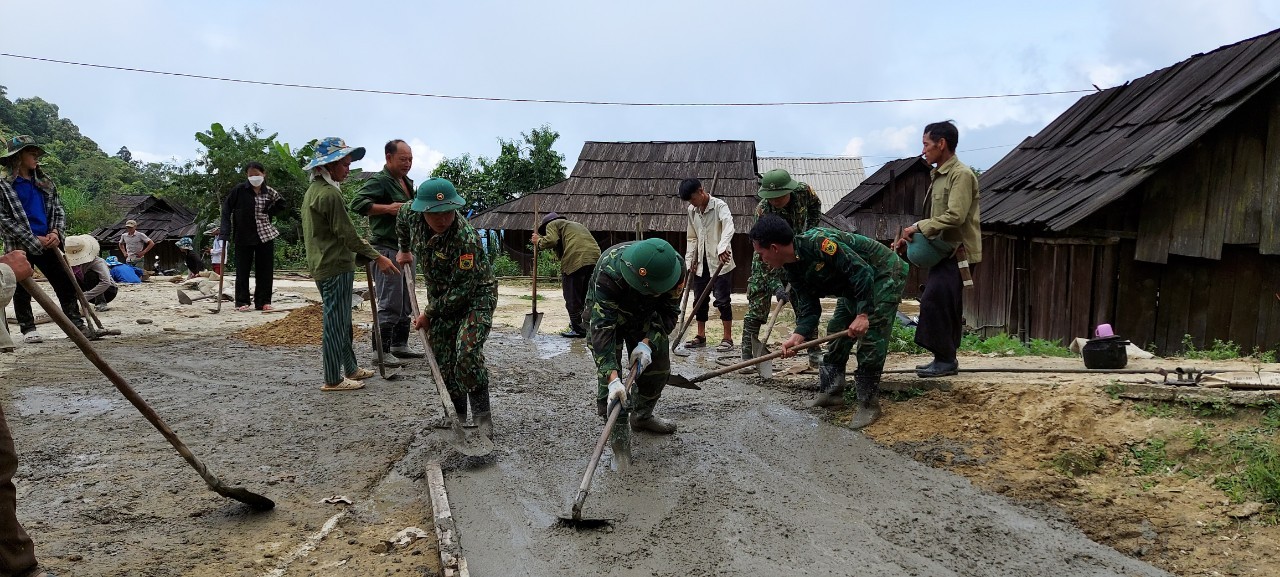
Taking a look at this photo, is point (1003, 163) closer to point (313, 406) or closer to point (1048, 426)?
point (1048, 426)

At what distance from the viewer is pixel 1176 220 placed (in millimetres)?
8086

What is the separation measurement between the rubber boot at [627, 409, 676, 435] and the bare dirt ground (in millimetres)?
111

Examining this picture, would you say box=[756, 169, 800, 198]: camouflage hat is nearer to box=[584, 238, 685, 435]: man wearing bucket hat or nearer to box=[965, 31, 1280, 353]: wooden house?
box=[584, 238, 685, 435]: man wearing bucket hat

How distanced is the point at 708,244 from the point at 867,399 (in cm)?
297

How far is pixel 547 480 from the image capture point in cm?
395

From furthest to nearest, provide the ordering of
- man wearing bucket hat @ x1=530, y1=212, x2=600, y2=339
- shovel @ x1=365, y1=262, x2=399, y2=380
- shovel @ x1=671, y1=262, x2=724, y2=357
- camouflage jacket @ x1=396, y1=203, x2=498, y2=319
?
man wearing bucket hat @ x1=530, y1=212, x2=600, y2=339 → shovel @ x1=671, y1=262, x2=724, y2=357 → shovel @ x1=365, y1=262, x2=399, y2=380 → camouflage jacket @ x1=396, y1=203, x2=498, y2=319

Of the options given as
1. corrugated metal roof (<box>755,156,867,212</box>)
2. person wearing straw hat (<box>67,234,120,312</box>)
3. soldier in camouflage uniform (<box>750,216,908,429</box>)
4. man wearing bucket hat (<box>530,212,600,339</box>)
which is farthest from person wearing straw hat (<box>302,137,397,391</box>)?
corrugated metal roof (<box>755,156,867,212</box>)

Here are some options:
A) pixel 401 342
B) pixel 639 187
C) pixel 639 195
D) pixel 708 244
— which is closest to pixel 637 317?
pixel 401 342

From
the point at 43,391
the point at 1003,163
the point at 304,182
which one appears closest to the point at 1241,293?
the point at 1003,163

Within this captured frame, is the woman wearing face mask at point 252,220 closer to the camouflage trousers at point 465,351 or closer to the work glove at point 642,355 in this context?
the camouflage trousers at point 465,351

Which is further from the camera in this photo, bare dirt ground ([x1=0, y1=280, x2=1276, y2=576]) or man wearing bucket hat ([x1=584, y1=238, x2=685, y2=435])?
man wearing bucket hat ([x1=584, y1=238, x2=685, y2=435])

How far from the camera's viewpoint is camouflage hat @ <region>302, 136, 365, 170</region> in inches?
211

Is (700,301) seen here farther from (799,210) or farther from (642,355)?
(642,355)

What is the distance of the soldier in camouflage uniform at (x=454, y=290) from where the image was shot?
4.37 metres
